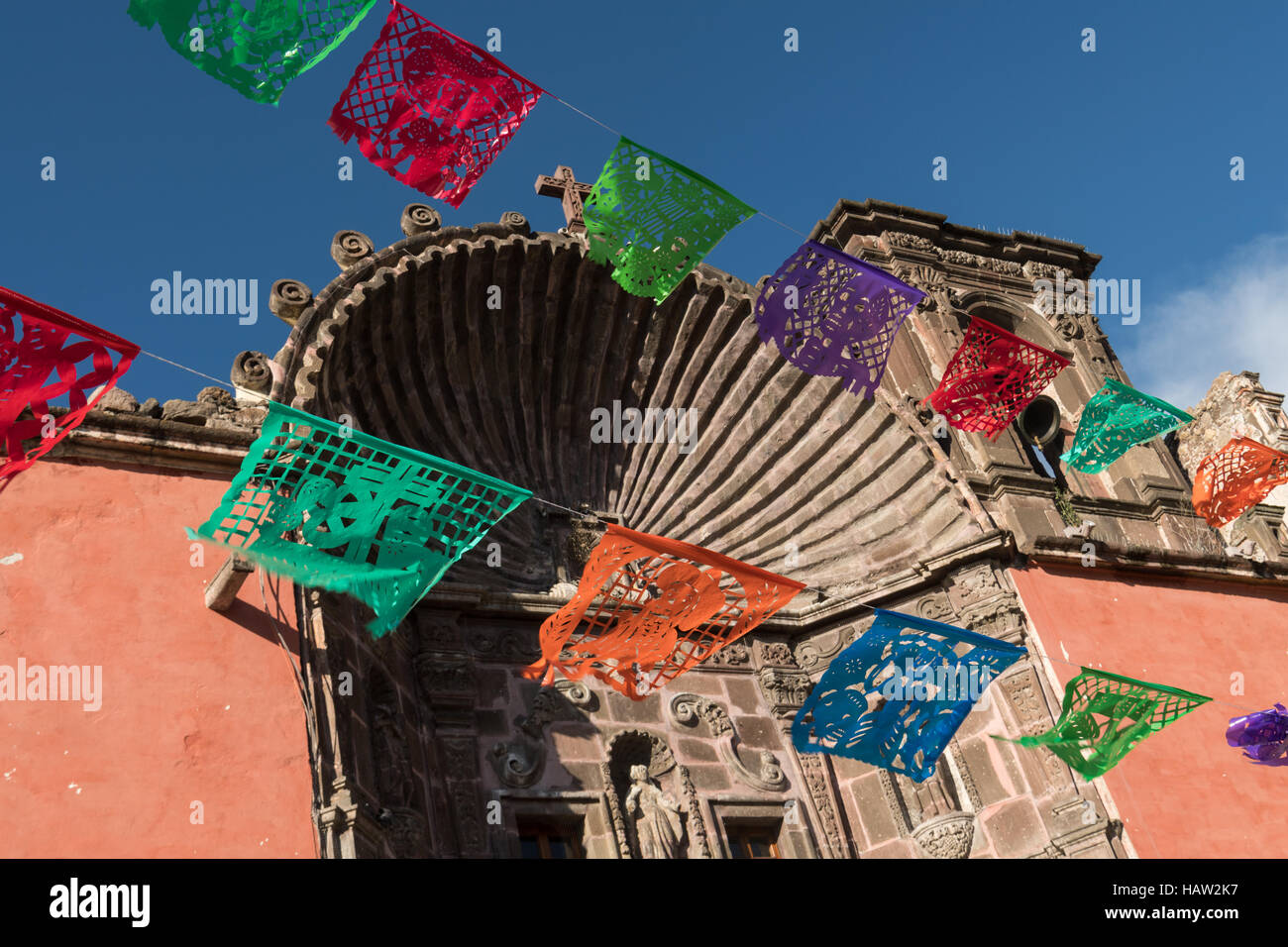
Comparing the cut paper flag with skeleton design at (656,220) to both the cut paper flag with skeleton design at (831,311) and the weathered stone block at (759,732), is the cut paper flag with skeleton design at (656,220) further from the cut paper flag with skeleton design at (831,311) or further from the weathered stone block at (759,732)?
the weathered stone block at (759,732)

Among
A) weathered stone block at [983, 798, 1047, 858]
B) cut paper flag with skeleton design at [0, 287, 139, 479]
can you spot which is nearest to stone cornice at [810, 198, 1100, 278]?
weathered stone block at [983, 798, 1047, 858]

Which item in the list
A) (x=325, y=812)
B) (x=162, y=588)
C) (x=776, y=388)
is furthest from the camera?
(x=776, y=388)

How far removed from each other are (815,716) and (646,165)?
11.8 feet

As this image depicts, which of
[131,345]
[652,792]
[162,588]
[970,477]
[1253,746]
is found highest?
[970,477]

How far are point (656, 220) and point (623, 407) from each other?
184 inches

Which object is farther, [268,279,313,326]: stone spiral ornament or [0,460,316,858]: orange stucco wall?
[268,279,313,326]: stone spiral ornament

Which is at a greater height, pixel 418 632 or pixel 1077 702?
pixel 418 632

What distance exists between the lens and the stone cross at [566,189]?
13547 mm

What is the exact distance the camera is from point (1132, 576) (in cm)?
1221

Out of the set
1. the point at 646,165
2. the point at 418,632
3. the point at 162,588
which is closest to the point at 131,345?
the point at 162,588

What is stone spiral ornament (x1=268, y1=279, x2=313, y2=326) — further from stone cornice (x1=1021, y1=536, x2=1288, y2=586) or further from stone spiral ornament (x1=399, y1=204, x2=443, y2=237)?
stone cornice (x1=1021, y1=536, x2=1288, y2=586)

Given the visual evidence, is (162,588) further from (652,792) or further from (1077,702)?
(1077,702)

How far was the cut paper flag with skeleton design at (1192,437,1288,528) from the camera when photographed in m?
12.2

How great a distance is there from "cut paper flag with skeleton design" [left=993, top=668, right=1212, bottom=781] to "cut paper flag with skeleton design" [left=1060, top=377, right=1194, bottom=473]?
3.10 metres
